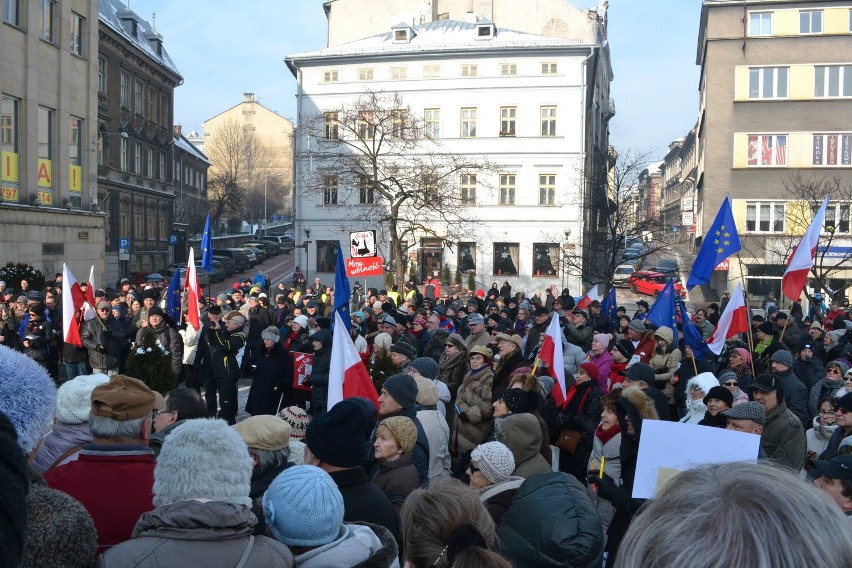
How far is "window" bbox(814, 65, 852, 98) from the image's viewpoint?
40.8 meters

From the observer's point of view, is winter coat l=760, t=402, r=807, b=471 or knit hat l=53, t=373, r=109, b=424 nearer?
knit hat l=53, t=373, r=109, b=424

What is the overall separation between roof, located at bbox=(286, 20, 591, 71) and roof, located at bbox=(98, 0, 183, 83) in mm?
11224

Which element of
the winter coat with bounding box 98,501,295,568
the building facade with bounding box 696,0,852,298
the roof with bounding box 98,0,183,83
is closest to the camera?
the winter coat with bounding box 98,501,295,568

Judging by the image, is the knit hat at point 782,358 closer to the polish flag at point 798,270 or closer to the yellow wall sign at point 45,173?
the polish flag at point 798,270

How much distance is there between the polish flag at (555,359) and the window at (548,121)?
37826mm

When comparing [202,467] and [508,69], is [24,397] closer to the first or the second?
[202,467]

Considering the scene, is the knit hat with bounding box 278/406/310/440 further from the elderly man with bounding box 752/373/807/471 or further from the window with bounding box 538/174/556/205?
the window with bounding box 538/174/556/205

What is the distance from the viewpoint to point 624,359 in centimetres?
1062

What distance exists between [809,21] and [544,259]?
18.3m

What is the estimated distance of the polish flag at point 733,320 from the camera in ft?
38.1

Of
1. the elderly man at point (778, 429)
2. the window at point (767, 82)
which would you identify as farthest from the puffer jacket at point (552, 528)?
the window at point (767, 82)

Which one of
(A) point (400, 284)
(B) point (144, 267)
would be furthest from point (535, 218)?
(B) point (144, 267)

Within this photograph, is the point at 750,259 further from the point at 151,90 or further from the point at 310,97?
the point at 151,90

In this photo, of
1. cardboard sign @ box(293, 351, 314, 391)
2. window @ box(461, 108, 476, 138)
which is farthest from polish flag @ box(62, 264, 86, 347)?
window @ box(461, 108, 476, 138)
